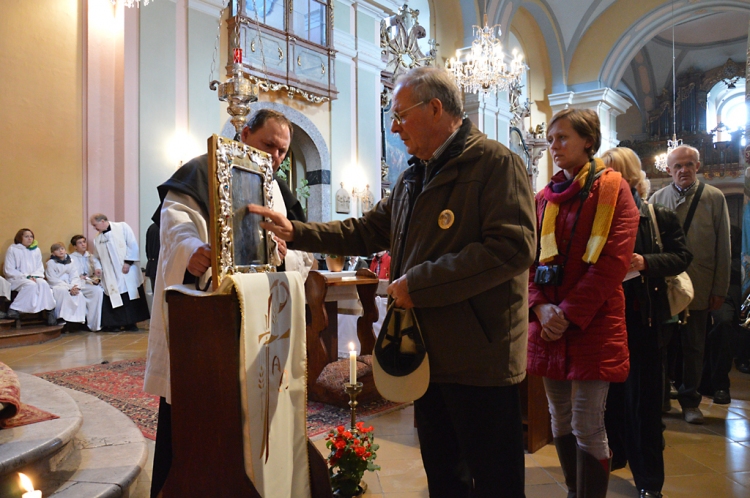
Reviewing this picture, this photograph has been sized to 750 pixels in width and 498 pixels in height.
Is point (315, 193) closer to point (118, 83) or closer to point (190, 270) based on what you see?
point (118, 83)

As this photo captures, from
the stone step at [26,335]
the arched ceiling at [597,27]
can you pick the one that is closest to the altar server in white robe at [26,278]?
the stone step at [26,335]

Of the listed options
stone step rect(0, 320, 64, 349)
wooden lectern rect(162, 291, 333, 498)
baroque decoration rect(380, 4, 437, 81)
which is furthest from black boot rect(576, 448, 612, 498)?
baroque decoration rect(380, 4, 437, 81)

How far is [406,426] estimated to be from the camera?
3494 mm

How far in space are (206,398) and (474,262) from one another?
0.89 m

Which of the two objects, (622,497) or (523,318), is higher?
(523,318)

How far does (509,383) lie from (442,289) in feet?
1.11

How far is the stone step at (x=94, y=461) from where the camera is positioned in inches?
79.7

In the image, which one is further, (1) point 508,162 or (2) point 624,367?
(2) point 624,367

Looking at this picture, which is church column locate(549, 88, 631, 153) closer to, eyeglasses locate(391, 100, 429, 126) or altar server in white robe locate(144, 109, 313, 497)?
altar server in white robe locate(144, 109, 313, 497)

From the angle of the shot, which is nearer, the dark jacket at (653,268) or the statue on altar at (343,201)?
the dark jacket at (653,268)

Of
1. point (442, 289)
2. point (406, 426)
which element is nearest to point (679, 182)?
point (406, 426)

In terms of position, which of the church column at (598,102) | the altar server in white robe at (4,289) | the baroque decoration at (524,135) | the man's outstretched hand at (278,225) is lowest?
the altar server in white robe at (4,289)

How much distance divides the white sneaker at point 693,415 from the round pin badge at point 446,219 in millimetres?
3004

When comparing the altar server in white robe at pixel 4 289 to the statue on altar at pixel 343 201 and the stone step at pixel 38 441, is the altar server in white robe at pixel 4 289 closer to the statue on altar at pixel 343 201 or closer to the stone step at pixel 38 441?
the stone step at pixel 38 441
